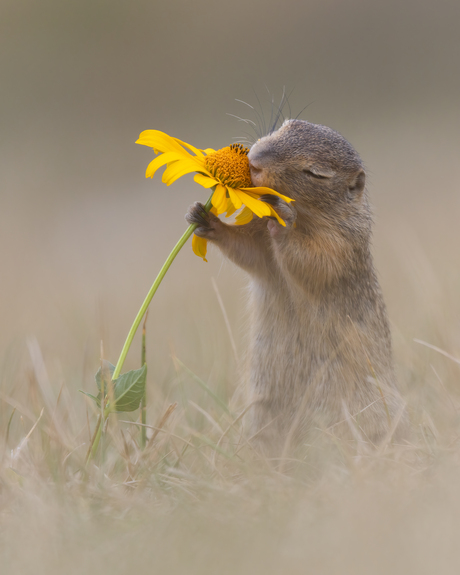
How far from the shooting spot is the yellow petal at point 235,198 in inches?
121

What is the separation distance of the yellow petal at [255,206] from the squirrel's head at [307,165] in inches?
15.4

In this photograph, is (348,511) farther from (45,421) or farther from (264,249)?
(264,249)

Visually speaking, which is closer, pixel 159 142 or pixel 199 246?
pixel 159 142

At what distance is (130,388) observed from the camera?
2893 mm

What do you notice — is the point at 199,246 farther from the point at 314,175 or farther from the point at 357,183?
the point at 357,183

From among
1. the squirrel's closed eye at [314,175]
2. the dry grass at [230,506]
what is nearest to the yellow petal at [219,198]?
the squirrel's closed eye at [314,175]

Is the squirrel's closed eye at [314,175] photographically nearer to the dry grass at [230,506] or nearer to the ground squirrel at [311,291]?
the ground squirrel at [311,291]

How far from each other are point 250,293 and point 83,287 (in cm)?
453

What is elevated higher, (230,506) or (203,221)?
(203,221)

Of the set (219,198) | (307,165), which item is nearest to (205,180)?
(219,198)

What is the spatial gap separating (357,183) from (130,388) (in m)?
2.19

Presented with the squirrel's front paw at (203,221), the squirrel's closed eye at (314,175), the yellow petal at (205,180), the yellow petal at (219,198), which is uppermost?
the squirrel's closed eye at (314,175)

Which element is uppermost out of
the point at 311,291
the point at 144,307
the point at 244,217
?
the point at 244,217

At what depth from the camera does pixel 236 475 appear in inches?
115
